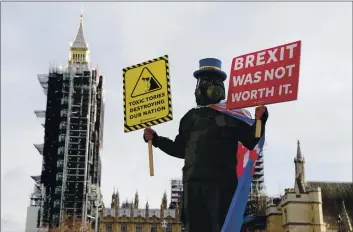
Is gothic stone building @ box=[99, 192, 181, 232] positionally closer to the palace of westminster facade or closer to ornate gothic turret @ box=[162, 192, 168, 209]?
ornate gothic turret @ box=[162, 192, 168, 209]

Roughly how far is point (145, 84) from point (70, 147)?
50.0 meters

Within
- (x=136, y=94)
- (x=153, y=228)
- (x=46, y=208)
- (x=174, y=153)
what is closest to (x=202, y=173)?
(x=174, y=153)

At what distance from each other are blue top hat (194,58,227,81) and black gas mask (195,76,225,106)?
0.11 meters

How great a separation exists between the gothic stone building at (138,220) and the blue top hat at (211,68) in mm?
53513

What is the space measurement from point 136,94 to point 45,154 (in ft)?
165

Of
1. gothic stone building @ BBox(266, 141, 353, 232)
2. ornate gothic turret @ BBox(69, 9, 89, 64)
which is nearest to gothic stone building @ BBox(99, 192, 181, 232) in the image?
ornate gothic turret @ BBox(69, 9, 89, 64)

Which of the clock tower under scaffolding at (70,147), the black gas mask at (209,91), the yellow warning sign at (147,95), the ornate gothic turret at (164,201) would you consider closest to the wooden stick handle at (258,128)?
the black gas mask at (209,91)

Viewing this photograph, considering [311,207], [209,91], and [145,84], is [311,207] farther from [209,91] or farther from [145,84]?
[145,84]

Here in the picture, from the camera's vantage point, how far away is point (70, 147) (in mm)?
60500

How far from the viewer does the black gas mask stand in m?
11.6

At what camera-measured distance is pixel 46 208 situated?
189ft

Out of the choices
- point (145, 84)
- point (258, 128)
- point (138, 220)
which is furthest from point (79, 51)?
point (258, 128)

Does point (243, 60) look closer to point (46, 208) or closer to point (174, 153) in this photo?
point (174, 153)

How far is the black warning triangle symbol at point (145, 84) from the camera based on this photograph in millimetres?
11883
